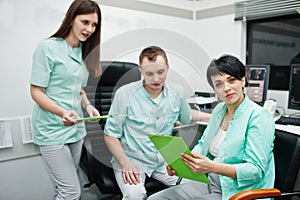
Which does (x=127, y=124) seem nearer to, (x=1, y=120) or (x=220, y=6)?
(x=1, y=120)

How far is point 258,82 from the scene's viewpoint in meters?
2.00

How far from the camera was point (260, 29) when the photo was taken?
8.39 ft

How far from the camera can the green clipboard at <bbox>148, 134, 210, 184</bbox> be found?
990mm

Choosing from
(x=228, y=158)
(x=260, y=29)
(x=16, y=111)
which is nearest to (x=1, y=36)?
(x=16, y=111)

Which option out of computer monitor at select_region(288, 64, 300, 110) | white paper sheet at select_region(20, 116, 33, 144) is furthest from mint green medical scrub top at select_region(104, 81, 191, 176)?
computer monitor at select_region(288, 64, 300, 110)

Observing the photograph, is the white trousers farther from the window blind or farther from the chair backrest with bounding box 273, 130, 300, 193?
the window blind

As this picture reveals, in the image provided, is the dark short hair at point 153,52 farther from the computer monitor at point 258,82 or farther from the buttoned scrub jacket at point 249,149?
the computer monitor at point 258,82

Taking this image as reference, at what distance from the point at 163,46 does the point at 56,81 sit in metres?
0.56

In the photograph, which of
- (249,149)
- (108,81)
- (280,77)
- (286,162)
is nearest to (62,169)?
(108,81)

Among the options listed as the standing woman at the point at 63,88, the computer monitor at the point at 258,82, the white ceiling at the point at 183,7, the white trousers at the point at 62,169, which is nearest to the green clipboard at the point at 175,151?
the standing woman at the point at 63,88

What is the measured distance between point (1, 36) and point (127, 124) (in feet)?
3.35

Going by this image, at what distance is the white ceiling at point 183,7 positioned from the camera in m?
2.37

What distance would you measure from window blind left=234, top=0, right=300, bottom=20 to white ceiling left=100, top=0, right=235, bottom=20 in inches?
4.7

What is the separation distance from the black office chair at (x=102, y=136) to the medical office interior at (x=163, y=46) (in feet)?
0.50
